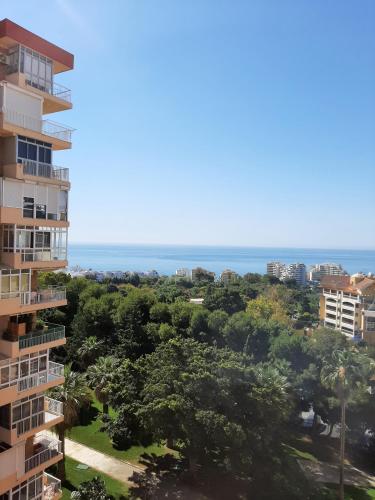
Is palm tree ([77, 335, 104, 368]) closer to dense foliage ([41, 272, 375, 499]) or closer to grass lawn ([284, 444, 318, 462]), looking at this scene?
dense foliage ([41, 272, 375, 499])

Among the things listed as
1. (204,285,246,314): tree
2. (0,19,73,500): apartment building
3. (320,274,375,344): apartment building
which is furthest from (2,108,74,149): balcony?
(320,274,375,344): apartment building

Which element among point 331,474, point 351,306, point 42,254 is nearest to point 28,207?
point 42,254

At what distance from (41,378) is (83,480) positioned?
12515mm

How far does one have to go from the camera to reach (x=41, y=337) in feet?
53.6

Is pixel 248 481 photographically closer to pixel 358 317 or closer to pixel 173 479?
pixel 173 479

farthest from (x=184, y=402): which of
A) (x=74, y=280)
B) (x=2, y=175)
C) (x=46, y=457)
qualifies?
(x=74, y=280)

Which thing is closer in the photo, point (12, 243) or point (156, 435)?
point (12, 243)

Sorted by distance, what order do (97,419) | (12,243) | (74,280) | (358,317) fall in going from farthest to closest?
(358,317) < (74,280) < (97,419) < (12,243)

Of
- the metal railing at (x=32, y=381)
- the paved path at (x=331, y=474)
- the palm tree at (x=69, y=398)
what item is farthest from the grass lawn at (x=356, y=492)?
the metal railing at (x=32, y=381)

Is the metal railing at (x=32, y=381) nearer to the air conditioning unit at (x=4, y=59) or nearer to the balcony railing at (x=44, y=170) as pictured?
the balcony railing at (x=44, y=170)

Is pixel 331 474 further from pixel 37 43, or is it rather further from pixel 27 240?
pixel 37 43

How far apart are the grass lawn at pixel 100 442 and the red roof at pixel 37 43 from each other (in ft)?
80.4

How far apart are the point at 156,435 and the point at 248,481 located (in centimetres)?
692

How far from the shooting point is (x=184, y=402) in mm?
25062
